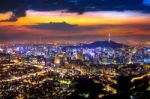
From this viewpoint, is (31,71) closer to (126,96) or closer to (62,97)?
(62,97)

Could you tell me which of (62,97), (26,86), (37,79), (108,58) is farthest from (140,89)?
(108,58)

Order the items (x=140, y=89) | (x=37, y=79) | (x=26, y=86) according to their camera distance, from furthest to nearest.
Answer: (x=37, y=79) < (x=26, y=86) < (x=140, y=89)

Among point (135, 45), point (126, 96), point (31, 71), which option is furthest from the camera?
point (135, 45)

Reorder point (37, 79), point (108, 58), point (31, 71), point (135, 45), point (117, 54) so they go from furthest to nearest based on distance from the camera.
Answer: point (135, 45), point (117, 54), point (108, 58), point (31, 71), point (37, 79)

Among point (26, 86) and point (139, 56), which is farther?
point (139, 56)

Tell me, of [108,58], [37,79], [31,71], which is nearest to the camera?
[37,79]

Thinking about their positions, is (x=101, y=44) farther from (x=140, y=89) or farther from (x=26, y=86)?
(x=140, y=89)

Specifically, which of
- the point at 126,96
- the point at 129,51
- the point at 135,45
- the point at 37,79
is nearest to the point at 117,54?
the point at 129,51

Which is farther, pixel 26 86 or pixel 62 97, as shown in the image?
pixel 26 86
